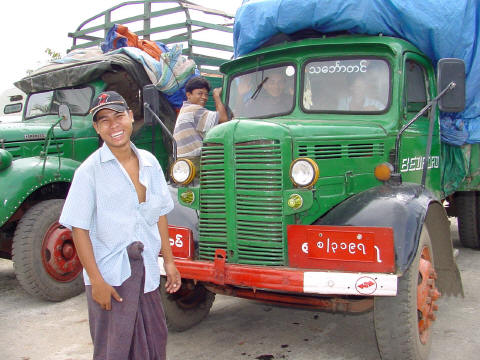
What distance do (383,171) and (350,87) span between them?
85 centimetres

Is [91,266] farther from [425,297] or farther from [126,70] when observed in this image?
[126,70]

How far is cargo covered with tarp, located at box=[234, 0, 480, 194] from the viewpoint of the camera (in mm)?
4371

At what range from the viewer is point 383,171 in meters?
3.83

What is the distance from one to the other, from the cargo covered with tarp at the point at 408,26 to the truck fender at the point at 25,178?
225 centimetres

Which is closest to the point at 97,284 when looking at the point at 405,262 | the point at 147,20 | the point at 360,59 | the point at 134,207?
the point at 134,207

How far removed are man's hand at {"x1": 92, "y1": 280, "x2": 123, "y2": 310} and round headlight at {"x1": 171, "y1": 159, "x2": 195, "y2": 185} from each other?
1.53 metres

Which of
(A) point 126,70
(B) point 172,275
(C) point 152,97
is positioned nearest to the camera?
(B) point 172,275

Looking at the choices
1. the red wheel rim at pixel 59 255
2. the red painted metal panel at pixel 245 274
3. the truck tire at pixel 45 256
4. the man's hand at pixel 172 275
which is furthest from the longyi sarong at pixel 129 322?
the red wheel rim at pixel 59 255

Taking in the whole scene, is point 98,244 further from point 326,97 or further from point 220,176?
point 326,97

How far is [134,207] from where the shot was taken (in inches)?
96.6

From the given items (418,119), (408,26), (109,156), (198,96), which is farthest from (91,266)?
(408,26)

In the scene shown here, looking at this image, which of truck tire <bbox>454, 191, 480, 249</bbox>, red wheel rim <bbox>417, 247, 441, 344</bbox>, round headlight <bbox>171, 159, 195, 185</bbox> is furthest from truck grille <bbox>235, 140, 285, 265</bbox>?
truck tire <bbox>454, 191, 480, 249</bbox>

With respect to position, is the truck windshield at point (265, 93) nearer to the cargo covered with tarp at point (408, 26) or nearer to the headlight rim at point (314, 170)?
the cargo covered with tarp at point (408, 26)

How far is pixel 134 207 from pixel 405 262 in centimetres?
165
